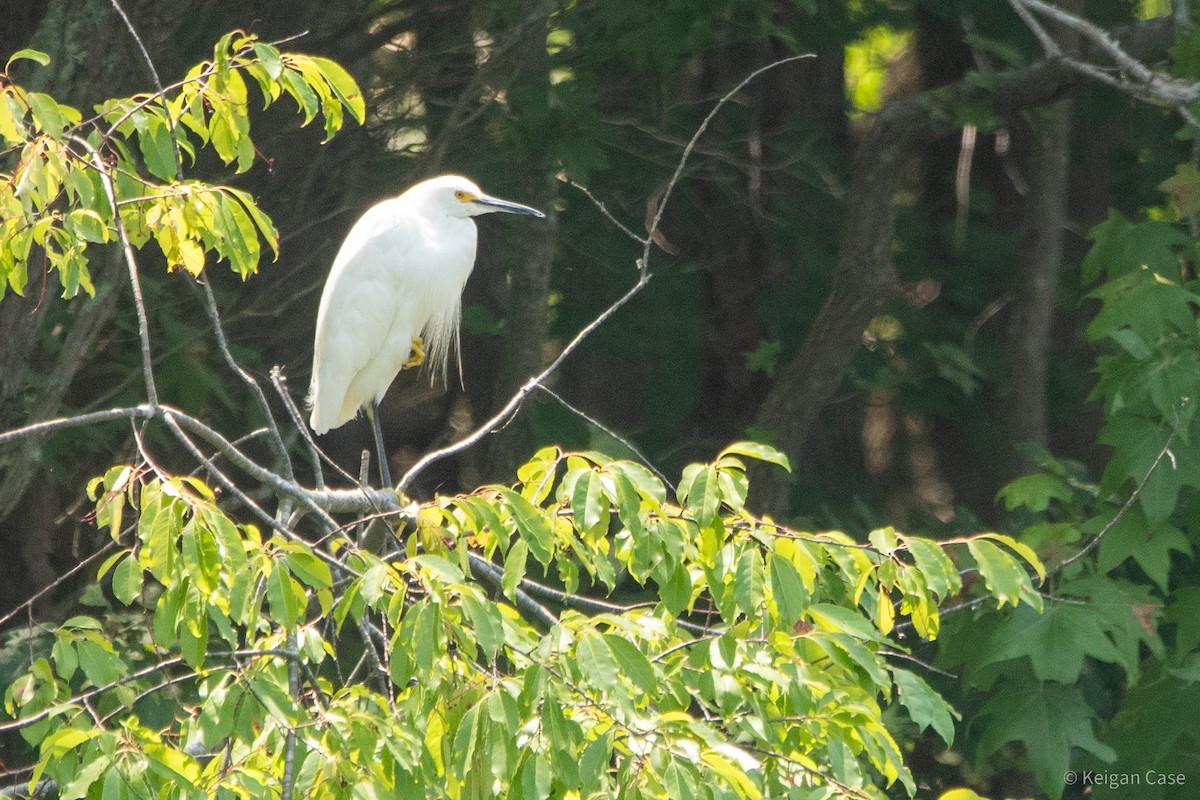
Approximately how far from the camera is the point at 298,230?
458 cm

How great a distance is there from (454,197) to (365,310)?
0.45m

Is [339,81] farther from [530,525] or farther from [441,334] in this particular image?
[441,334]

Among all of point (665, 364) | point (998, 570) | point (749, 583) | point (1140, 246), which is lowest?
point (665, 364)

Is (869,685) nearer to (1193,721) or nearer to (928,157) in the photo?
(1193,721)

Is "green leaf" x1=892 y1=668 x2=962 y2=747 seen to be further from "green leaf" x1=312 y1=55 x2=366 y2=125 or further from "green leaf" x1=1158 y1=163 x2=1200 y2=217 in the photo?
"green leaf" x1=1158 y1=163 x2=1200 y2=217

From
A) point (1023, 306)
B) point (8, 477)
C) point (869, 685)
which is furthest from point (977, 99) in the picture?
point (8, 477)

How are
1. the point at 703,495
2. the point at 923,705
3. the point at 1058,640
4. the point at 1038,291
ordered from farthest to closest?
the point at 1038,291 < the point at 1058,640 < the point at 923,705 < the point at 703,495

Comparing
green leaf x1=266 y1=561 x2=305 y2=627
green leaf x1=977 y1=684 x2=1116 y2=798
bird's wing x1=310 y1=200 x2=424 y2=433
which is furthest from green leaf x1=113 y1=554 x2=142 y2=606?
bird's wing x1=310 y1=200 x2=424 y2=433

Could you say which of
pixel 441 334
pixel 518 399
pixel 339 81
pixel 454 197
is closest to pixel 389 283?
pixel 454 197

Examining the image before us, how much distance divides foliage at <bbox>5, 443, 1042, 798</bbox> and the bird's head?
2.06m

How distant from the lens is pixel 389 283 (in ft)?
13.9

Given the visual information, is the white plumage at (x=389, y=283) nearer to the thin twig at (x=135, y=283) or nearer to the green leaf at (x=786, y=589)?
the thin twig at (x=135, y=283)

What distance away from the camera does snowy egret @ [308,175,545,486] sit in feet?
13.6

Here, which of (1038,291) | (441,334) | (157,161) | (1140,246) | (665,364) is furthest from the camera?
(665,364)
